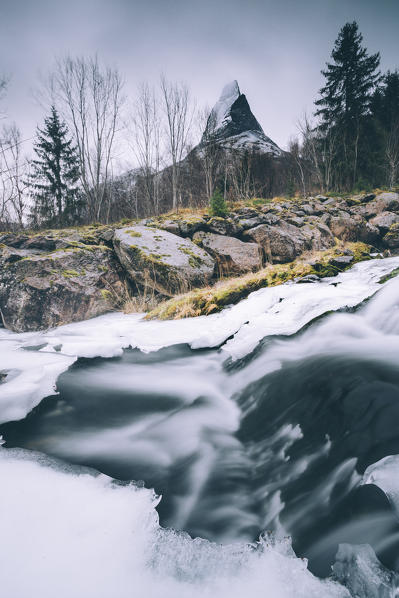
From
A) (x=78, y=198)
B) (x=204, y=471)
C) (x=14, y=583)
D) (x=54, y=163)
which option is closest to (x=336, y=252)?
(x=204, y=471)

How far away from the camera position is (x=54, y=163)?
785 inches

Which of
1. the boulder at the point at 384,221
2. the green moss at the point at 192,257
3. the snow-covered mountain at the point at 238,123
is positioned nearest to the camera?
the green moss at the point at 192,257

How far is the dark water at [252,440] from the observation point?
3.51ft

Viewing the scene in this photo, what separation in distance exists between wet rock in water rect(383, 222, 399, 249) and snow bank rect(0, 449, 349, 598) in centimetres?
995

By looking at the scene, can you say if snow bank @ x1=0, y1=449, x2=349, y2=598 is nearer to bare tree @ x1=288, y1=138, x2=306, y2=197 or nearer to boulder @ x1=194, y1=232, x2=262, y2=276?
boulder @ x1=194, y1=232, x2=262, y2=276

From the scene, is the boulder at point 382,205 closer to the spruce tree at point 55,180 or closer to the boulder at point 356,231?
the boulder at point 356,231

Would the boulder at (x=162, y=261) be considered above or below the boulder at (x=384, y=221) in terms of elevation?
below

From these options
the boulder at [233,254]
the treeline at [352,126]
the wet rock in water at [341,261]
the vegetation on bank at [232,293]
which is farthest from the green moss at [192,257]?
the treeline at [352,126]

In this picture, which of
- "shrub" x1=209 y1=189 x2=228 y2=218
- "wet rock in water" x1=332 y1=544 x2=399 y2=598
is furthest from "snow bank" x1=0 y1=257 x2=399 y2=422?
"shrub" x1=209 y1=189 x2=228 y2=218

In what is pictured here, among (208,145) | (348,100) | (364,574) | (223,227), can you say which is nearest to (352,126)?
(348,100)

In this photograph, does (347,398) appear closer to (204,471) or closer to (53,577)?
(204,471)

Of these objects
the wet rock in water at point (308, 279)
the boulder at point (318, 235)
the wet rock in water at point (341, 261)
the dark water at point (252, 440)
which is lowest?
the dark water at point (252, 440)

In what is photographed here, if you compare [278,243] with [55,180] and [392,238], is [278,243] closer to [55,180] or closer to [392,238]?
[392,238]

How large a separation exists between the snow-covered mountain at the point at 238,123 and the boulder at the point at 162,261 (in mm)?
26448
